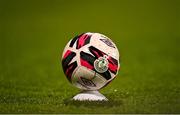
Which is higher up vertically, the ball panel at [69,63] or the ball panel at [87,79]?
the ball panel at [69,63]

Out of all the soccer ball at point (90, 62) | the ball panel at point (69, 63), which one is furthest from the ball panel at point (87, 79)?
the ball panel at point (69, 63)

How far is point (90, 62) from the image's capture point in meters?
10.7

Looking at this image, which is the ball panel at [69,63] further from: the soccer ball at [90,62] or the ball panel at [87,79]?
the ball panel at [87,79]

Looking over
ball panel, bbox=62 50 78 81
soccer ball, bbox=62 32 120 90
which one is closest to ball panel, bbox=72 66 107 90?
soccer ball, bbox=62 32 120 90

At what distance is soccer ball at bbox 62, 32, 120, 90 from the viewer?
35.2 feet

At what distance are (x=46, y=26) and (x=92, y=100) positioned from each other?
19.2 meters

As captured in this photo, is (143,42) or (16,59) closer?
(16,59)

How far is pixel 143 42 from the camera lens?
24.3 m

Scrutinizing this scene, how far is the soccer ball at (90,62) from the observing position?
35.2ft

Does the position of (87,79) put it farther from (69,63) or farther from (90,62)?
(69,63)

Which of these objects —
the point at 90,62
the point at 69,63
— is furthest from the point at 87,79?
the point at 69,63

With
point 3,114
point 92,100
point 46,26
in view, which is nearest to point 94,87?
point 92,100

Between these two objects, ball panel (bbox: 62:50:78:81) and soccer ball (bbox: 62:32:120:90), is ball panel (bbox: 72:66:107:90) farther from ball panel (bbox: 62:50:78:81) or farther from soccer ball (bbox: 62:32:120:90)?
ball panel (bbox: 62:50:78:81)

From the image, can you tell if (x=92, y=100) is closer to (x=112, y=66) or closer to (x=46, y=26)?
(x=112, y=66)
